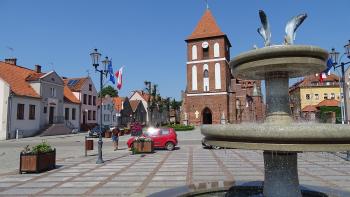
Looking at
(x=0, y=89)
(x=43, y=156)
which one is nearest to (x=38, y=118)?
(x=0, y=89)

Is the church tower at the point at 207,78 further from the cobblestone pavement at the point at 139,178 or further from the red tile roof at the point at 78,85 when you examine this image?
the cobblestone pavement at the point at 139,178

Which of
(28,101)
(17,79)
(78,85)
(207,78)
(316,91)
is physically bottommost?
(28,101)

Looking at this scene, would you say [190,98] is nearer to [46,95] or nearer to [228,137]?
[46,95]

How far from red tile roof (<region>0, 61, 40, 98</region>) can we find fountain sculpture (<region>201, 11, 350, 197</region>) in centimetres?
3626

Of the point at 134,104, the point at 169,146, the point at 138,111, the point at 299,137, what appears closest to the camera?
the point at 299,137

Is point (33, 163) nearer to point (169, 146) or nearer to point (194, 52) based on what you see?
point (169, 146)

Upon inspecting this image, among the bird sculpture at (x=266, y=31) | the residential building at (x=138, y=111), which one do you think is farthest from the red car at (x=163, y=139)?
the residential building at (x=138, y=111)

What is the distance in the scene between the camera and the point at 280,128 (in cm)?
428

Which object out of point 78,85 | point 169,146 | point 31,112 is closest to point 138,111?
point 78,85

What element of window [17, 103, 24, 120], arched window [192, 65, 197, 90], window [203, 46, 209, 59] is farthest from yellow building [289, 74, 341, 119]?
window [17, 103, 24, 120]

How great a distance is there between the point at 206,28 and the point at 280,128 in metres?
52.9

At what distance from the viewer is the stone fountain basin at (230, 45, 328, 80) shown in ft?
16.1

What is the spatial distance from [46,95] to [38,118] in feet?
11.6

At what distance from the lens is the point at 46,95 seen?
138ft
